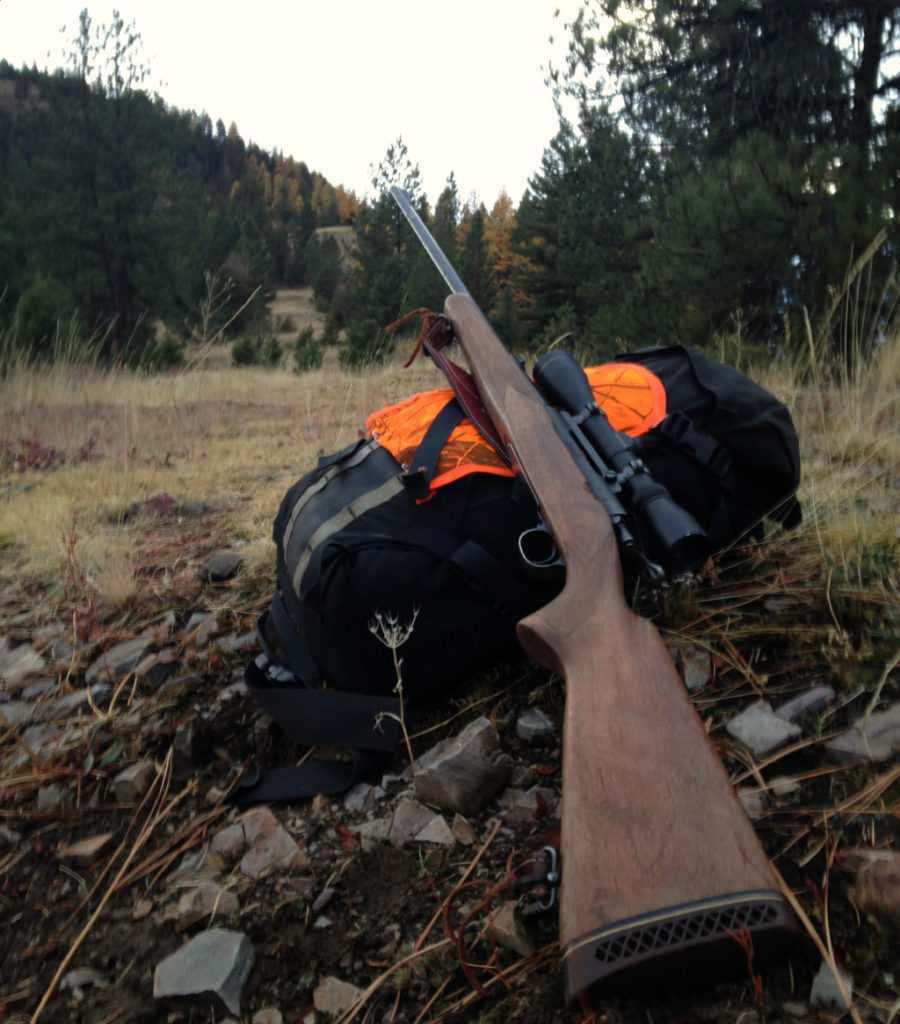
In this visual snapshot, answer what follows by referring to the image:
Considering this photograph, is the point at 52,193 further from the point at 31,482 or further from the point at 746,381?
the point at 746,381

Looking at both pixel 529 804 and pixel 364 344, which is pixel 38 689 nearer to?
pixel 529 804

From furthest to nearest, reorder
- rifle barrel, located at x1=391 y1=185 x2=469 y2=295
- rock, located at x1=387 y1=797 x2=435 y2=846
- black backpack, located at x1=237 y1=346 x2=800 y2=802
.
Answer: rifle barrel, located at x1=391 y1=185 x2=469 y2=295, black backpack, located at x1=237 y1=346 x2=800 y2=802, rock, located at x1=387 y1=797 x2=435 y2=846

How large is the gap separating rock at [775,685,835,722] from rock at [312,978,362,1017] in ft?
3.40

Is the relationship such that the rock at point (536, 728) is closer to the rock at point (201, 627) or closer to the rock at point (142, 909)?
Result: the rock at point (142, 909)

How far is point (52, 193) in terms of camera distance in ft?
69.4

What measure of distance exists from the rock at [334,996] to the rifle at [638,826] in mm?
479

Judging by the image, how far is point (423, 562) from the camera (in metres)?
1.96

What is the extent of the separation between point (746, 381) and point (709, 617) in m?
0.76

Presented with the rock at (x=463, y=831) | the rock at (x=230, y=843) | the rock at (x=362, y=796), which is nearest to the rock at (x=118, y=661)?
the rock at (x=230, y=843)

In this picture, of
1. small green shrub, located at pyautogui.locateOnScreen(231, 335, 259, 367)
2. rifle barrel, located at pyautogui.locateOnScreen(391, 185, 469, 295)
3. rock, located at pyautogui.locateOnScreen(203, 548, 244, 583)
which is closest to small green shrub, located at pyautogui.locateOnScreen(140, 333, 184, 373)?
small green shrub, located at pyautogui.locateOnScreen(231, 335, 259, 367)

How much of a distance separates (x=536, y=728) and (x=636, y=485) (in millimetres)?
649

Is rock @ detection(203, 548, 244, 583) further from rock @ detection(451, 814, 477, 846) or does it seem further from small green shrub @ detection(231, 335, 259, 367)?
small green shrub @ detection(231, 335, 259, 367)

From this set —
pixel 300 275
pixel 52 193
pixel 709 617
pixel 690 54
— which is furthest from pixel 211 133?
pixel 709 617

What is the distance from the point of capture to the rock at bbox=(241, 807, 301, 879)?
1.68 m
